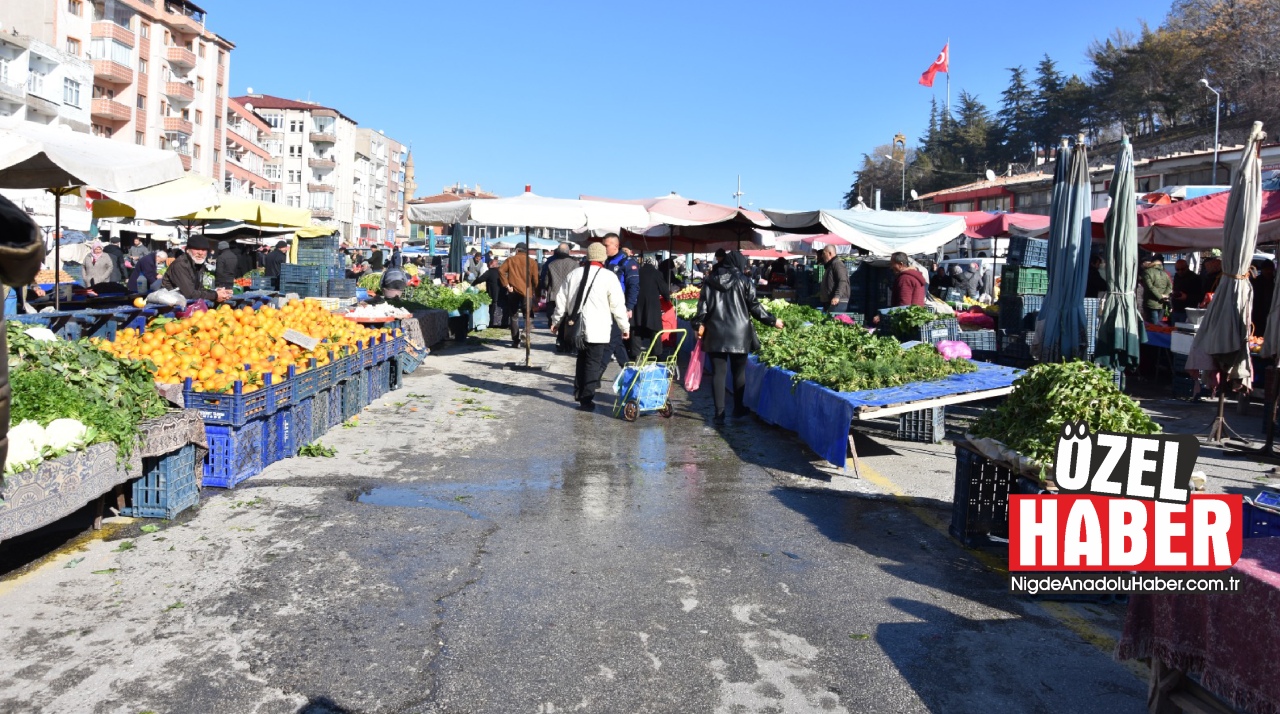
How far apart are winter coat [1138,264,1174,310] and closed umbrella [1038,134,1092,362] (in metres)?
4.81

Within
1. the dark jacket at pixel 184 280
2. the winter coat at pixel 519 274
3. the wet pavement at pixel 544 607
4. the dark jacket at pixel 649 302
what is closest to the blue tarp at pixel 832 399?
the wet pavement at pixel 544 607

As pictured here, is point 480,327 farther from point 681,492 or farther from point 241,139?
point 241,139

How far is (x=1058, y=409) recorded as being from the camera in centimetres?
580

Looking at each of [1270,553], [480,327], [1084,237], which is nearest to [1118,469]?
[1270,553]

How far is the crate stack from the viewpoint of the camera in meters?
13.2

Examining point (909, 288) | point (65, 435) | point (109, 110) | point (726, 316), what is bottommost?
point (65, 435)

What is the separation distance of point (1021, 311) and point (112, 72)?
217 ft

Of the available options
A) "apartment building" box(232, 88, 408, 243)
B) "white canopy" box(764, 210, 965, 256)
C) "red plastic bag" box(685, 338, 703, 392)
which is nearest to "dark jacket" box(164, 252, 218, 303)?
"red plastic bag" box(685, 338, 703, 392)

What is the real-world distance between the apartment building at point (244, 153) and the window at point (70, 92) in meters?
22.6

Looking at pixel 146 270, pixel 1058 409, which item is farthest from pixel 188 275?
pixel 1058 409

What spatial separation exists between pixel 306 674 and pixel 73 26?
70.5 meters

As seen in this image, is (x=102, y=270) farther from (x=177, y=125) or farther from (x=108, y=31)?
(x=177, y=125)

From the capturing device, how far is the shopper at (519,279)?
17.1 m

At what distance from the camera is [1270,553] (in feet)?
12.0
